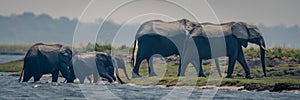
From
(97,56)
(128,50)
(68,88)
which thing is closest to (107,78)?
(97,56)

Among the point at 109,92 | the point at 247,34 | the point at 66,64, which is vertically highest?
the point at 247,34

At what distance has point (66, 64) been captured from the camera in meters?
49.9

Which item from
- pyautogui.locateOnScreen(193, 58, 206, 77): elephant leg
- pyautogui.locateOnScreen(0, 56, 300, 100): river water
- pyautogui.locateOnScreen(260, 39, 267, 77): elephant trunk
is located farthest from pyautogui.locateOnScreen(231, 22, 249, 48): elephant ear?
pyautogui.locateOnScreen(0, 56, 300, 100): river water

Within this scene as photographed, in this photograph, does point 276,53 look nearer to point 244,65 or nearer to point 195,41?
point 244,65

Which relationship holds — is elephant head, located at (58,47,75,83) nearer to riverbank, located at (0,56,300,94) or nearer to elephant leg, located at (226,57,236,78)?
riverbank, located at (0,56,300,94)

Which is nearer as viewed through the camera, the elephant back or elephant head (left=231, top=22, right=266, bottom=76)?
elephant head (left=231, top=22, right=266, bottom=76)

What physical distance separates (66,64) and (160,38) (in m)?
6.44

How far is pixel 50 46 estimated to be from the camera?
4975cm

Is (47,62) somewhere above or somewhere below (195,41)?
below

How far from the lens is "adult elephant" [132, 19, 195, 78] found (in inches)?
2055

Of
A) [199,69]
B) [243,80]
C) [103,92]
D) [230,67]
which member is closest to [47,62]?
[103,92]

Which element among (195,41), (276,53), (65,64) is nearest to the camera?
(65,64)

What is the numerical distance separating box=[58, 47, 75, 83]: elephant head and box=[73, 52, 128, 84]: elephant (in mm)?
496

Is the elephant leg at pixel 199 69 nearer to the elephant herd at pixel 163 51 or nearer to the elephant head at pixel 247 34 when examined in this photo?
the elephant herd at pixel 163 51
